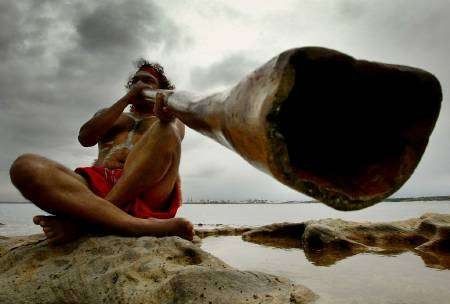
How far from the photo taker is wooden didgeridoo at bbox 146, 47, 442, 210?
78cm

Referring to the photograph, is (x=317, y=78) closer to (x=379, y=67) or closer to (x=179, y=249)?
(x=379, y=67)

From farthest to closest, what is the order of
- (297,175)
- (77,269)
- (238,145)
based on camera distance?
(77,269), (238,145), (297,175)

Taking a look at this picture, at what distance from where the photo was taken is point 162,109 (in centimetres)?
230

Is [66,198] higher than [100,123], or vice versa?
[100,123]

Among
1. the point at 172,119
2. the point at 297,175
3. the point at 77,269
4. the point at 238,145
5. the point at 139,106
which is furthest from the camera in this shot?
the point at 139,106

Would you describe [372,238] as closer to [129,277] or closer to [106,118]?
[106,118]

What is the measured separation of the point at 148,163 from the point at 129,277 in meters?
0.85

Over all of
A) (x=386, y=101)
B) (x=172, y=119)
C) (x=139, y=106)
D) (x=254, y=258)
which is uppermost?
(x=139, y=106)

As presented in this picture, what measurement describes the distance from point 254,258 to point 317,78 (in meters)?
4.08

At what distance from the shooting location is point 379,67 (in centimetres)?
87

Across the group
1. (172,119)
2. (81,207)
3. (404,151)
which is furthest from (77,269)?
(404,151)

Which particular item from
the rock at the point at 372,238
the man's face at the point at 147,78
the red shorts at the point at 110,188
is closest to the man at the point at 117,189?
the red shorts at the point at 110,188

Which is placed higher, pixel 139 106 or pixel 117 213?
pixel 139 106

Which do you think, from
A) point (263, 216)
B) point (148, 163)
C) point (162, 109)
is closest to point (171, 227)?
point (148, 163)
